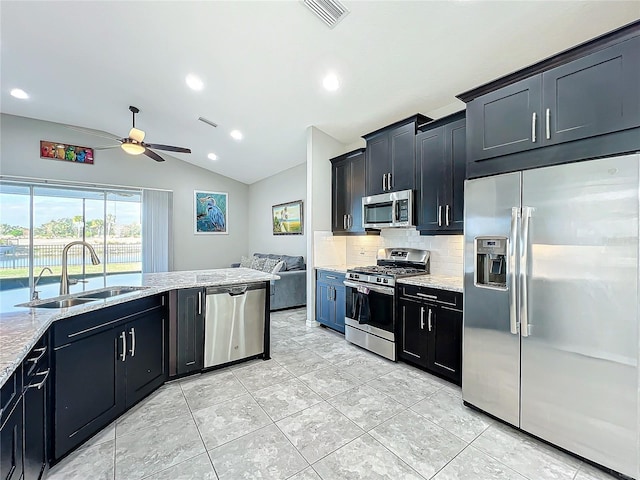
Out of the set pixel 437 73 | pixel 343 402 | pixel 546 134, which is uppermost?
pixel 437 73

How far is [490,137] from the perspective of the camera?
90.0 inches

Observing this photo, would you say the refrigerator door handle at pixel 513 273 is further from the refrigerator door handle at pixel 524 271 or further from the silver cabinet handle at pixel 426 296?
the silver cabinet handle at pixel 426 296

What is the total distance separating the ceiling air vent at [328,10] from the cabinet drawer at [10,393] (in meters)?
2.99

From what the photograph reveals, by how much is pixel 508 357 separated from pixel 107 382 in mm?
2896

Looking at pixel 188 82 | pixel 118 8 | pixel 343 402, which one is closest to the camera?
pixel 343 402

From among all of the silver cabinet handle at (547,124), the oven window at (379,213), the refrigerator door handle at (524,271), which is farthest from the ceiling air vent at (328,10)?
the refrigerator door handle at (524,271)

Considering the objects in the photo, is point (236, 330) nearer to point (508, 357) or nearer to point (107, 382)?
point (107, 382)

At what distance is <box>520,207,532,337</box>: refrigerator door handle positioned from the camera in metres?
2.00

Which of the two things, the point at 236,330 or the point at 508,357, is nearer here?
the point at 508,357

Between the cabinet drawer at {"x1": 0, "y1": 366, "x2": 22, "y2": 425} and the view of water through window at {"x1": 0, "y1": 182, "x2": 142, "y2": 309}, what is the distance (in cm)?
445

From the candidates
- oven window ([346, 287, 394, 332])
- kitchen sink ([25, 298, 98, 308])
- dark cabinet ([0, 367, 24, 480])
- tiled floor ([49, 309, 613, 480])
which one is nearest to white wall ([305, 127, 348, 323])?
oven window ([346, 287, 394, 332])

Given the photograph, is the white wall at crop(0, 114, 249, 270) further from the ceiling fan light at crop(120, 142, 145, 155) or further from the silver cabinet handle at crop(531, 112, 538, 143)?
the silver cabinet handle at crop(531, 112, 538, 143)

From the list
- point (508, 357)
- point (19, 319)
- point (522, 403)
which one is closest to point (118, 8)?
point (19, 319)

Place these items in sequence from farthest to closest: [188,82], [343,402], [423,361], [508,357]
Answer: [188,82]
[423,361]
[343,402]
[508,357]
